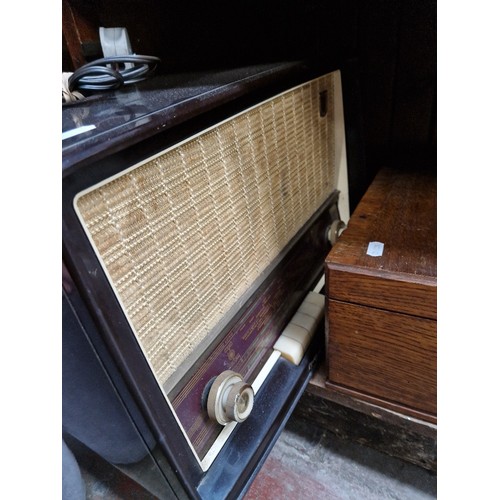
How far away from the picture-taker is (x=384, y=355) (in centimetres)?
63

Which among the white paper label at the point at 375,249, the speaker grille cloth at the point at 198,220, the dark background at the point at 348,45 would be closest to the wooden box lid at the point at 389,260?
the white paper label at the point at 375,249

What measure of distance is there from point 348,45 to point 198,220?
29.6 inches

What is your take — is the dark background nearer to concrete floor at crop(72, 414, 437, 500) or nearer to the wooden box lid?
the wooden box lid

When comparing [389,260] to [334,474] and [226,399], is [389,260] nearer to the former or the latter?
[226,399]

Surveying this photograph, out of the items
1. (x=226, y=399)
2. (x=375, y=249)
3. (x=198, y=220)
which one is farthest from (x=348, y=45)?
(x=226, y=399)

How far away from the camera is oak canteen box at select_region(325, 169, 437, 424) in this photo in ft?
1.83

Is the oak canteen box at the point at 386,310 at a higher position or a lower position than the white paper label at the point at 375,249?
lower

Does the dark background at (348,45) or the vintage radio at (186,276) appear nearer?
the vintage radio at (186,276)

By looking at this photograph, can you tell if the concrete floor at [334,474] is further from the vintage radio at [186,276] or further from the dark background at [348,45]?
the dark background at [348,45]

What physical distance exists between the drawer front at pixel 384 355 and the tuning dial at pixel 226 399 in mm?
203

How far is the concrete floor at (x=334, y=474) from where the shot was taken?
0.80m

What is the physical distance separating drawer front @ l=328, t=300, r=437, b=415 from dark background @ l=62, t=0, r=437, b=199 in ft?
1.72
